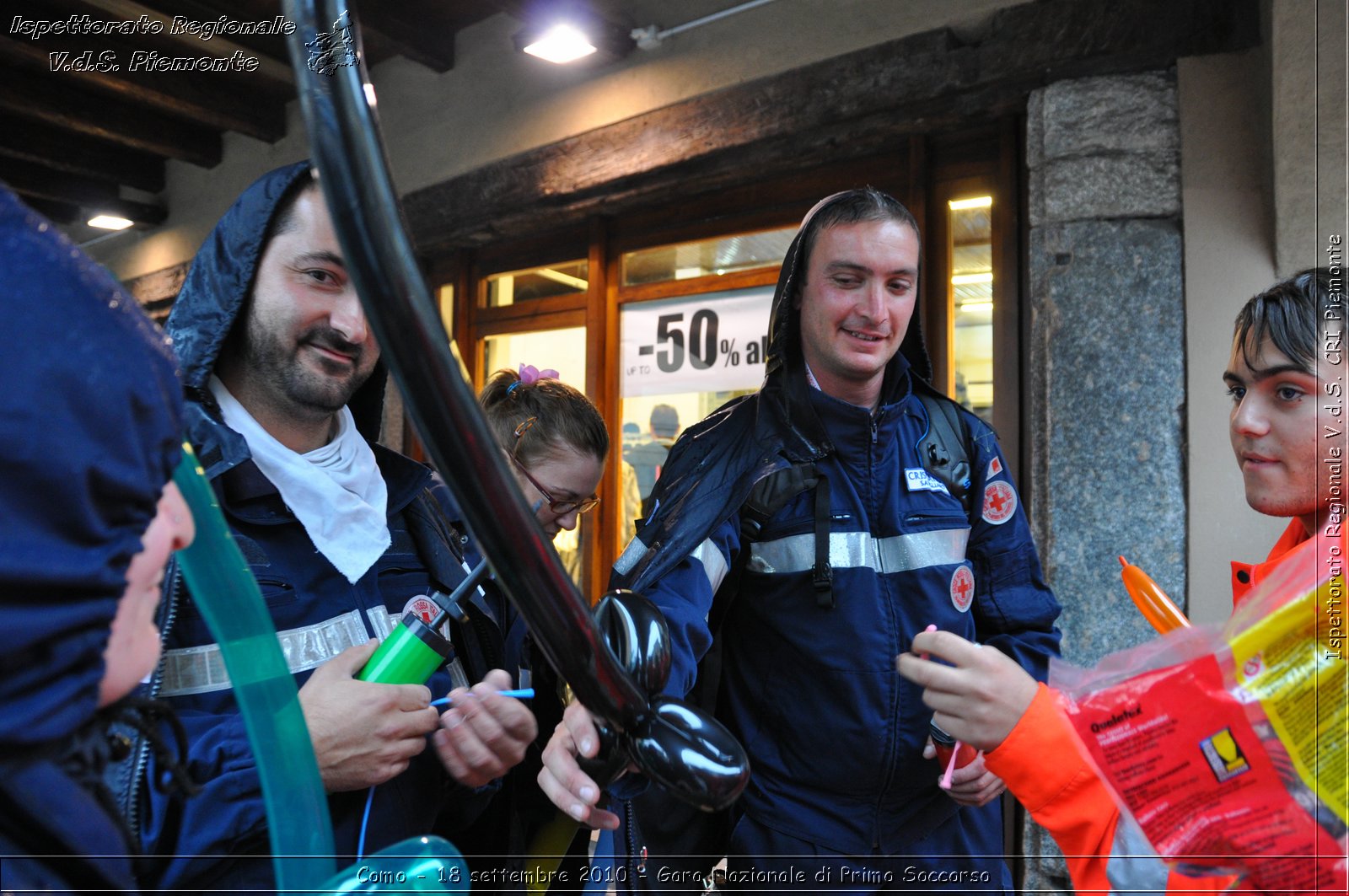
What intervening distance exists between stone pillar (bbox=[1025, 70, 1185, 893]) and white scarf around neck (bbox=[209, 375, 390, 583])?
7.43 ft

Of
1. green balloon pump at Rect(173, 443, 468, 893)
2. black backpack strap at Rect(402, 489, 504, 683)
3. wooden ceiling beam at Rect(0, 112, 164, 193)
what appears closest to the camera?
green balloon pump at Rect(173, 443, 468, 893)

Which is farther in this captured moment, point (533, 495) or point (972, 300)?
point (972, 300)

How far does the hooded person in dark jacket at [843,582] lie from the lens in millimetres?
1742

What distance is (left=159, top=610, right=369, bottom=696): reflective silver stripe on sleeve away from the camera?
112 centimetres

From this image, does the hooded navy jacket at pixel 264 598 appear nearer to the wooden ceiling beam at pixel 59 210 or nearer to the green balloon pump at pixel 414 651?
the green balloon pump at pixel 414 651

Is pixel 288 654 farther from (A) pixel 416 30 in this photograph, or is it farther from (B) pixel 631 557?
(A) pixel 416 30

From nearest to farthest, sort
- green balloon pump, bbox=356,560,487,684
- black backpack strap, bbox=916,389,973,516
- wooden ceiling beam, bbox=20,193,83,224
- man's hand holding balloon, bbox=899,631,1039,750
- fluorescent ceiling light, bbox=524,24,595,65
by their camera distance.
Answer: green balloon pump, bbox=356,560,487,684 < man's hand holding balloon, bbox=899,631,1039,750 < black backpack strap, bbox=916,389,973,516 < fluorescent ceiling light, bbox=524,24,595,65 < wooden ceiling beam, bbox=20,193,83,224

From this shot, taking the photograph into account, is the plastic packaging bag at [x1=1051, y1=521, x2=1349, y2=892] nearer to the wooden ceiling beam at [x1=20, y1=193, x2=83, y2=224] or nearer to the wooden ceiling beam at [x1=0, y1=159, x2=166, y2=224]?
the wooden ceiling beam at [x1=0, y1=159, x2=166, y2=224]

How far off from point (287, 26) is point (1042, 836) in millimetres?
3197

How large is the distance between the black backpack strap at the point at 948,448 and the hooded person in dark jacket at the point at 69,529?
1710 mm

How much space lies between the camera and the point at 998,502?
1974 mm

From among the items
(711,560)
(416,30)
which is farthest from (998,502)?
(416,30)

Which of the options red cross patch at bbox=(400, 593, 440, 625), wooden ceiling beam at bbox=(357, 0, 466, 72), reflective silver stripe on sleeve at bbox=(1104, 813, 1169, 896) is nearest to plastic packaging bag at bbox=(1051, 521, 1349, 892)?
reflective silver stripe on sleeve at bbox=(1104, 813, 1169, 896)

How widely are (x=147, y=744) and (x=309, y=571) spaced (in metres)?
0.34
